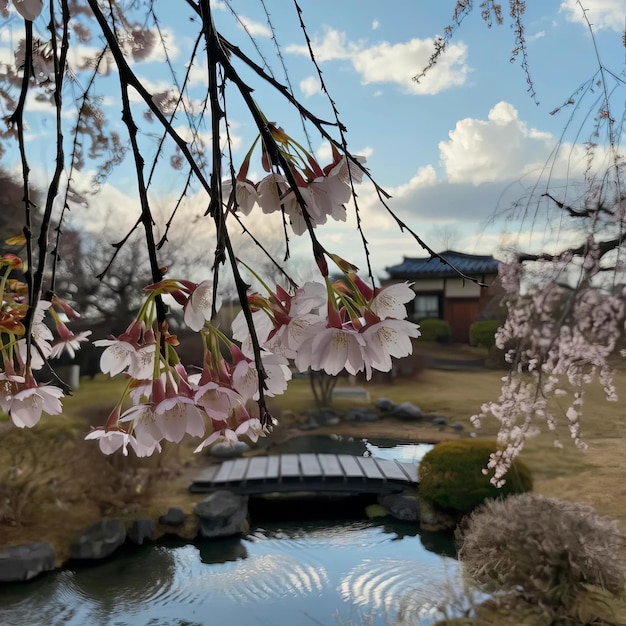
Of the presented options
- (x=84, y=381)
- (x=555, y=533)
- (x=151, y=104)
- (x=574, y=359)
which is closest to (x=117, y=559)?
(x=84, y=381)

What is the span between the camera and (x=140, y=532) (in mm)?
3090

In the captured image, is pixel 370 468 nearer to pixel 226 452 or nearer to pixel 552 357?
pixel 226 452

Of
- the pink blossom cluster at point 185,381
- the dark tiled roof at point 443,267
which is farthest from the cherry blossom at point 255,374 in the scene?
the dark tiled roof at point 443,267

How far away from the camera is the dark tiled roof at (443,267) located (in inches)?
115

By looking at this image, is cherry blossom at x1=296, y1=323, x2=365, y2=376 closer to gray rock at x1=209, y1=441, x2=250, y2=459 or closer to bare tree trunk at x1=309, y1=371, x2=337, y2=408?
bare tree trunk at x1=309, y1=371, x2=337, y2=408

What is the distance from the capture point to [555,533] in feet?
7.23

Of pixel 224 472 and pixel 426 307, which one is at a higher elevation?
pixel 426 307

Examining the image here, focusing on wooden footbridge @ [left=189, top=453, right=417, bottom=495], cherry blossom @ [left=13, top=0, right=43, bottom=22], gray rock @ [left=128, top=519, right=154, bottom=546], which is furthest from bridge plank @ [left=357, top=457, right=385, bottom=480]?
cherry blossom @ [left=13, top=0, right=43, bottom=22]

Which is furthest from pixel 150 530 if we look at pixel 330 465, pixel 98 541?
pixel 330 465

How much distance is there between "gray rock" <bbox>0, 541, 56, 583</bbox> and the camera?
2.82m

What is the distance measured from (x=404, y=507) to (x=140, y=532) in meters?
1.34

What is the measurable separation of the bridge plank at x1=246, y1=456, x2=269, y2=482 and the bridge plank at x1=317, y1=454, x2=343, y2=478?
302 millimetres

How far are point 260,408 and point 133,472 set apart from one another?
3178 mm

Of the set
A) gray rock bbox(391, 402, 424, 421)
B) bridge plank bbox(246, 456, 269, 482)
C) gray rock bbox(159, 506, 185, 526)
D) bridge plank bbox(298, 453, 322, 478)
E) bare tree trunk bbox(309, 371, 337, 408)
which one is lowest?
gray rock bbox(159, 506, 185, 526)
